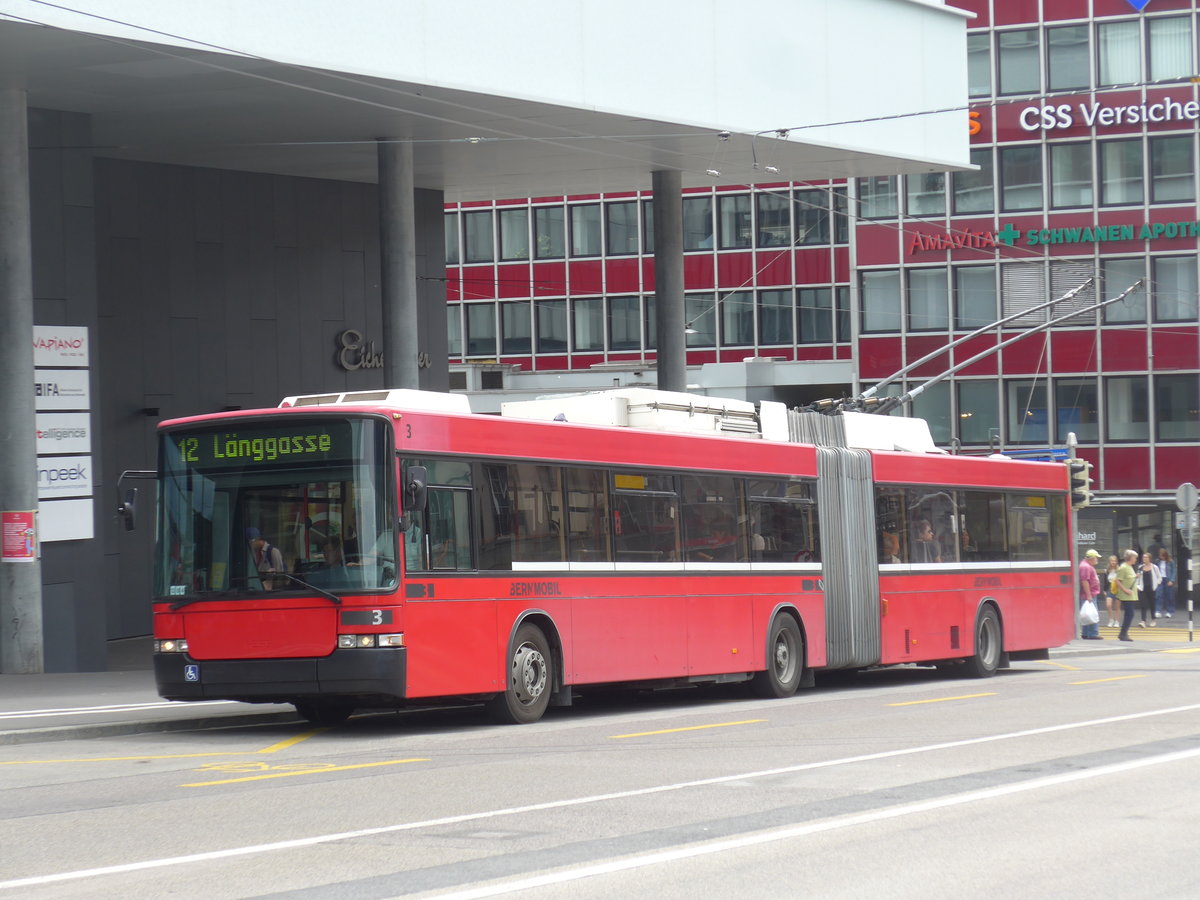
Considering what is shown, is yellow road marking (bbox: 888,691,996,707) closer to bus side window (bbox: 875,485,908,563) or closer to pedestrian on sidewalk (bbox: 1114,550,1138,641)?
bus side window (bbox: 875,485,908,563)

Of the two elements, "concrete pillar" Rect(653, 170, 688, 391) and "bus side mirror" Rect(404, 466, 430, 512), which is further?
"concrete pillar" Rect(653, 170, 688, 391)

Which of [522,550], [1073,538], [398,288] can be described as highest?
[398,288]

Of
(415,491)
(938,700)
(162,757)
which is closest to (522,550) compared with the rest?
(415,491)

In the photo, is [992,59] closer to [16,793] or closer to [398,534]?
[398,534]

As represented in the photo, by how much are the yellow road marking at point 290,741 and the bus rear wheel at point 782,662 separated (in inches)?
229

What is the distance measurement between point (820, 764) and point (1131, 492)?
136ft

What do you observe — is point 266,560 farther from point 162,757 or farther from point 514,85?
point 514,85

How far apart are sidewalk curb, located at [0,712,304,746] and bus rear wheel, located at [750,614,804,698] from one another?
18.3 ft

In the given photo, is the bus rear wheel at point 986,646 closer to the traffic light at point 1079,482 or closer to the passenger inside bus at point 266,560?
the traffic light at point 1079,482

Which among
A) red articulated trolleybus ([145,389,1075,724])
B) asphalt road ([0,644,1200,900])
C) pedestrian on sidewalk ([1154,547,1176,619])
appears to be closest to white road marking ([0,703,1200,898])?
asphalt road ([0,644,1200,900])

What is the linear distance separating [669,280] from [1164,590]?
873 inches

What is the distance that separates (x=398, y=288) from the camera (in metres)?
25.9

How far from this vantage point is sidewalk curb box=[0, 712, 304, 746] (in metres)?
14.6

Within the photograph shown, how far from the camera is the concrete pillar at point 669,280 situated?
101ft
